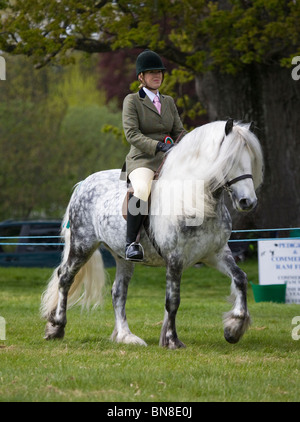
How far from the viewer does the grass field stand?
543cm

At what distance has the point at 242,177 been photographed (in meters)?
7.05

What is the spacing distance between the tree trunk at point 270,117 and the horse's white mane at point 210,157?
9.82 metres

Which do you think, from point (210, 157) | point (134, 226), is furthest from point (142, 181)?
point (210, 157)

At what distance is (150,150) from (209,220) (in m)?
0.94

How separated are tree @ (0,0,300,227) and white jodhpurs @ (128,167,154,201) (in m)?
8.63

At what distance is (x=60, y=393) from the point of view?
5.36 meters

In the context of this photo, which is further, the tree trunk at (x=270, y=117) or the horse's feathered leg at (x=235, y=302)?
the tree trunk at (x=270, y=117)

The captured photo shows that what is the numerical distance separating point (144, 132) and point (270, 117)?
402 inches

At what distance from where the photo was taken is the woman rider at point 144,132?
7.69 m

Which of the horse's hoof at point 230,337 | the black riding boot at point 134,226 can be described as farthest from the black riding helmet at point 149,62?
the horse's hoof at point 230,337

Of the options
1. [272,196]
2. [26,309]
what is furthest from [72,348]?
[272,196]

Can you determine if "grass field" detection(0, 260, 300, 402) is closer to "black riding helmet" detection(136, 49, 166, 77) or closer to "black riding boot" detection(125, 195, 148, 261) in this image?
"black riding boot" detection(125, 195, 148, 261)

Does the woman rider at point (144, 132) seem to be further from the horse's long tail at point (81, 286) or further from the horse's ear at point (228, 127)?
the horse's long tail at point (81, 286)

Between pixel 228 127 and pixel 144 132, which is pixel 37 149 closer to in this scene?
pixel 144 132
